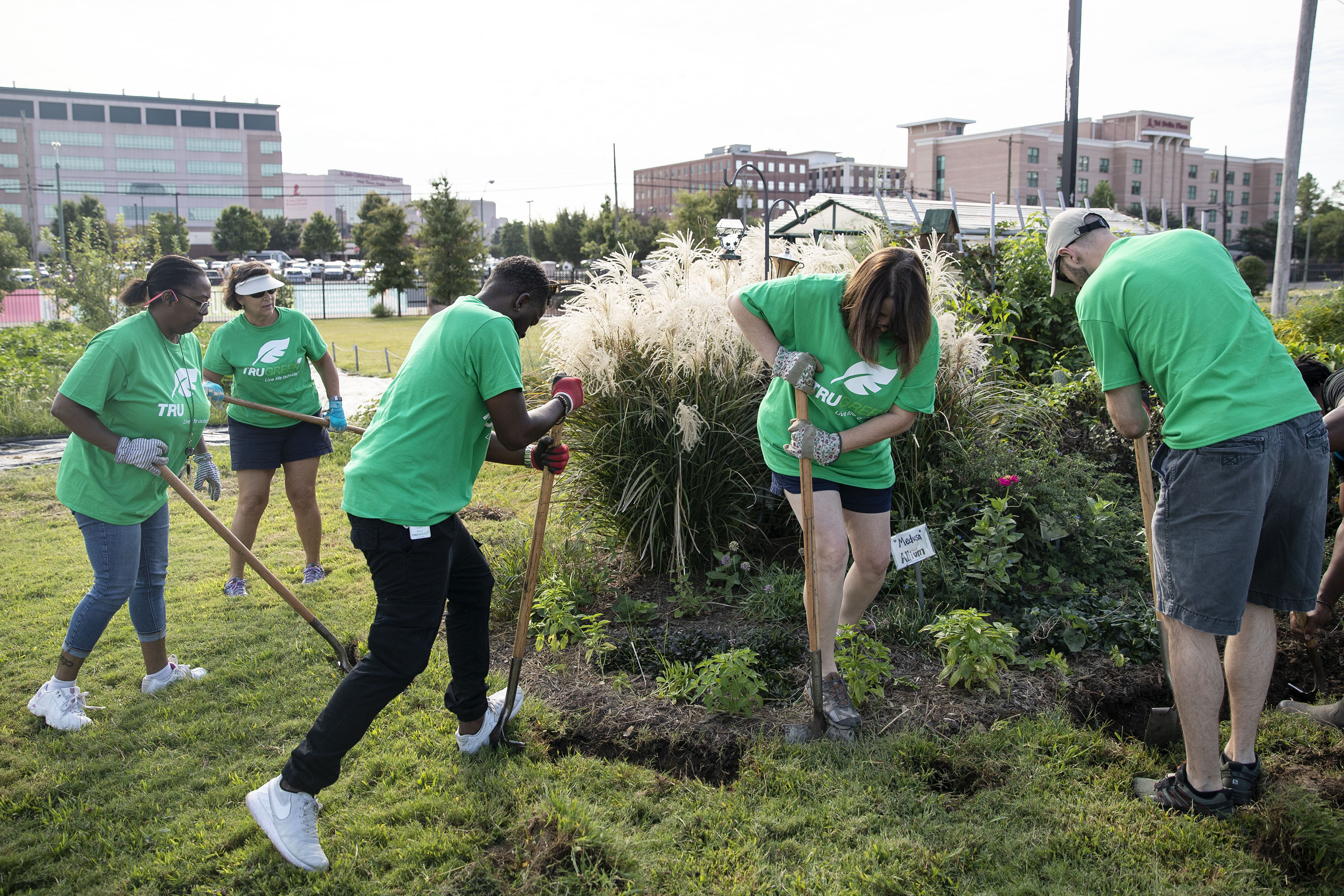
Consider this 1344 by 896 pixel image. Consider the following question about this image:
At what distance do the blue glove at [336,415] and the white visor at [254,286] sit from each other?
0.78 meters

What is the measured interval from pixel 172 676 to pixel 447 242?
86.5 feet

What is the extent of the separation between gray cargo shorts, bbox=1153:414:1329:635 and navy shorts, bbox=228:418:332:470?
4498 millimetres

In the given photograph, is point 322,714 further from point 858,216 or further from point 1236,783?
point 858,216

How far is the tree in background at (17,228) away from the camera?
50.9 metres

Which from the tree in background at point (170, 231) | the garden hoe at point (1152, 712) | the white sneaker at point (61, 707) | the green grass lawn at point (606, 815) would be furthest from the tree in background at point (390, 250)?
the garden hoe at point (1152, 712)

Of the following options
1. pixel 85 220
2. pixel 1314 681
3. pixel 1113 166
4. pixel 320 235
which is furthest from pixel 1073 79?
pixel 1113 166

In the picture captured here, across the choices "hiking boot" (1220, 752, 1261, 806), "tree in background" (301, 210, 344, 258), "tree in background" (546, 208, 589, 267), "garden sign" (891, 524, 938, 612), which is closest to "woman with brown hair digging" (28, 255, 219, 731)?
"garden sign" (891, 524, 938, 612)

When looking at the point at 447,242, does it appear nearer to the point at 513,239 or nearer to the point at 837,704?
the point at 837,704

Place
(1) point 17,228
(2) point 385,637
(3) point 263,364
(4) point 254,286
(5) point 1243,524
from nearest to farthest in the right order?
1. (5) point 1243,524
2. (2) point 385,637
3. (4) point 254,286
4. (3) point 263,364
5. (1) point 17,228

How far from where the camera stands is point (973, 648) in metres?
3.40

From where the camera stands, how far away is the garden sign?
3.74m

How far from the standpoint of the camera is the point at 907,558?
3752 millimetres

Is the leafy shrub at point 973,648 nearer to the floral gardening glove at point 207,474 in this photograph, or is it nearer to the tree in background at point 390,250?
the floral gardening glove at point 207,474

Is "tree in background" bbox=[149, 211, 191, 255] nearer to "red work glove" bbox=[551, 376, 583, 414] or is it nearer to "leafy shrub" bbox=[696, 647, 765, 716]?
"red work glove" bbox=[551, 376, 583, 414]
